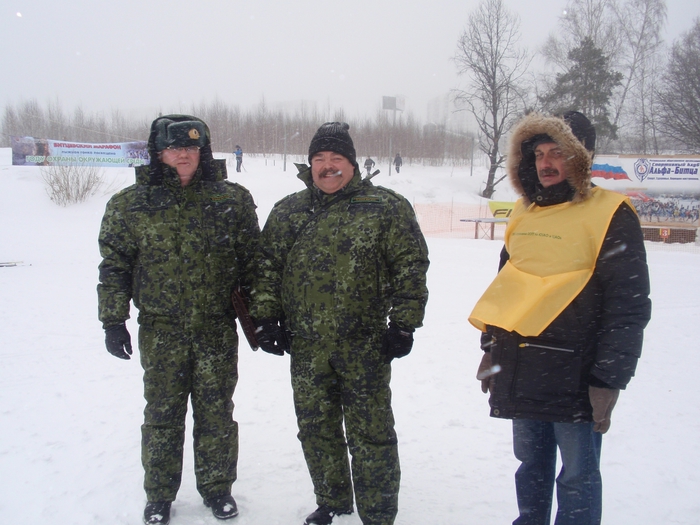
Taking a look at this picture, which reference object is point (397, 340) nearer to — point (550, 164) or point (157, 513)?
point (550, 164)

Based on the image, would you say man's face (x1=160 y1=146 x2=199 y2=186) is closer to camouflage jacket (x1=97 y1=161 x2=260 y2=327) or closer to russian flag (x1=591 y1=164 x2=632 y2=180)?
camouflage jacket (x1=97 y1=161 x2=260 y2=327)

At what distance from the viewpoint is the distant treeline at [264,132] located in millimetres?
41375

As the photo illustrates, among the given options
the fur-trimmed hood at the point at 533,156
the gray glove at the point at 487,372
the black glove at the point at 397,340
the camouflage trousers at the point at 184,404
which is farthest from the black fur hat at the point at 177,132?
the gray glove at the point at 487,372

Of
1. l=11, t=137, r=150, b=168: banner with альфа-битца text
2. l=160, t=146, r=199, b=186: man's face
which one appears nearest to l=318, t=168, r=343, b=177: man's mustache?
l=160, t=146, r=199, b=186: man's face

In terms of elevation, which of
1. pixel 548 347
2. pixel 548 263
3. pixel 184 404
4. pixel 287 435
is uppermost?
pixel 548 263

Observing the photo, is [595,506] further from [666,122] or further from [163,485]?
[666,122]

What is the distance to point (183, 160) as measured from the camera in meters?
2.34

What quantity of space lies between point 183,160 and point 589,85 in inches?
987

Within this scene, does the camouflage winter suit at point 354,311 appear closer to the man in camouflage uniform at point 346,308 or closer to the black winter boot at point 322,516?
the man in camouflage uniform at point 346,308

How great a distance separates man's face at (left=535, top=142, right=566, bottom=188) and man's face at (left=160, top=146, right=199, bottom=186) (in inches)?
62.3

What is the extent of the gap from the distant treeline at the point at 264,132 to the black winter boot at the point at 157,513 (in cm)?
3930

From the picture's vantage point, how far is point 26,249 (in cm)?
1133

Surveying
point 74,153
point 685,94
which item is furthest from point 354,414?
point 685,94

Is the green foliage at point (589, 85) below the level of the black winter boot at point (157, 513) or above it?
above
